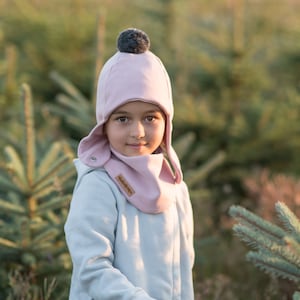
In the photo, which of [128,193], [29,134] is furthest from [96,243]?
[29,134]

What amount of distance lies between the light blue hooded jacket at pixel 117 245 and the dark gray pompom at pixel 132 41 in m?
0.49

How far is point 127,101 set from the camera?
278 cm

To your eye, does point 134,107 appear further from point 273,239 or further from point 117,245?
point 273,239

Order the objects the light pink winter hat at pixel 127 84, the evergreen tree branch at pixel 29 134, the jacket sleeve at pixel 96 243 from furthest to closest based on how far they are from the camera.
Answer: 1. the evergreen tree branch at pixel 29 134
2. the light pink winter hat at pixel 127 84
3. the jacket sleeve at pixel 96 243

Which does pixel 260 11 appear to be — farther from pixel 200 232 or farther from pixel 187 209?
pixel 187 209

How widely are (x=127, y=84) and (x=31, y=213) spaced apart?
5.23 ft

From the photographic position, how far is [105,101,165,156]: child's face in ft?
9.22

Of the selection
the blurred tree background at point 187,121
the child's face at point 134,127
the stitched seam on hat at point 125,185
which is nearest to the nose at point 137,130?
the child's face at point 134,127

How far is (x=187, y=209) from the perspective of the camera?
3.05 metres

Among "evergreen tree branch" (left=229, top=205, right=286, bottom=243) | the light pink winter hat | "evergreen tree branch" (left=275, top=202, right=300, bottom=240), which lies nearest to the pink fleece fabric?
the light pink winter hat

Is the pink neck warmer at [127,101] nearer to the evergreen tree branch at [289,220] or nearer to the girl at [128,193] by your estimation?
the girl at [128,193]

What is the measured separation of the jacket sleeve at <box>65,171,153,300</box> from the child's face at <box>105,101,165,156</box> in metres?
0.17

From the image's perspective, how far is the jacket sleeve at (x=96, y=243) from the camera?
2.64 meters

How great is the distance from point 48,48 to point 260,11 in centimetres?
247
